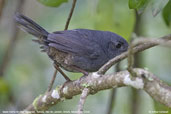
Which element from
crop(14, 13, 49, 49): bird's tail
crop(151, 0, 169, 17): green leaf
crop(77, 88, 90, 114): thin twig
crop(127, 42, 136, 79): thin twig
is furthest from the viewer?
crop(14, 13, 49, 49): bird's tail

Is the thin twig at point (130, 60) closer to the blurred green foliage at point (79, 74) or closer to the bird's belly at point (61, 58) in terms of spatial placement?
the blurred green foliage at point (79, 74)

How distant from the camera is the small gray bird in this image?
3.85 meters

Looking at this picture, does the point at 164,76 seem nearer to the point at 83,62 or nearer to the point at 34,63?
the point at 83,62

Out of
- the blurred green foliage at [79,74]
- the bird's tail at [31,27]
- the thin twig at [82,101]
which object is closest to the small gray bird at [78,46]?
the bird's tail at [31,27]

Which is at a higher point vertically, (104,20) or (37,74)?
(104,20)

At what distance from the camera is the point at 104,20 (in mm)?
3875

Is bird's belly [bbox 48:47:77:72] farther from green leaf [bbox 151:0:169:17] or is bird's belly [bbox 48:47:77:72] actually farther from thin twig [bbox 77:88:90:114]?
green leaf [bbox 151:0:169:17]

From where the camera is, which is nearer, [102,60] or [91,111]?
[102,60]

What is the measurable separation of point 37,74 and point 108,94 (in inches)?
54.5

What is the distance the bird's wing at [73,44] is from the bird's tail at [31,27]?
0.39ft

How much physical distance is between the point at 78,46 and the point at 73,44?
0.07 meters

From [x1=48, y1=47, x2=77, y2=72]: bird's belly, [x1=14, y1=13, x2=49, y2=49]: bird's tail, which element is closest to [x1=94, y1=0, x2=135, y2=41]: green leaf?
[x1=48, y1=47, x2=77, y2=72]: bird's belly

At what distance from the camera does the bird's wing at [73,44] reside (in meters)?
3.87

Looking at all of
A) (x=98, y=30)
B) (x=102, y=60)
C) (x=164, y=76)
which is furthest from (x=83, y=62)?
(x=164, y=76)
